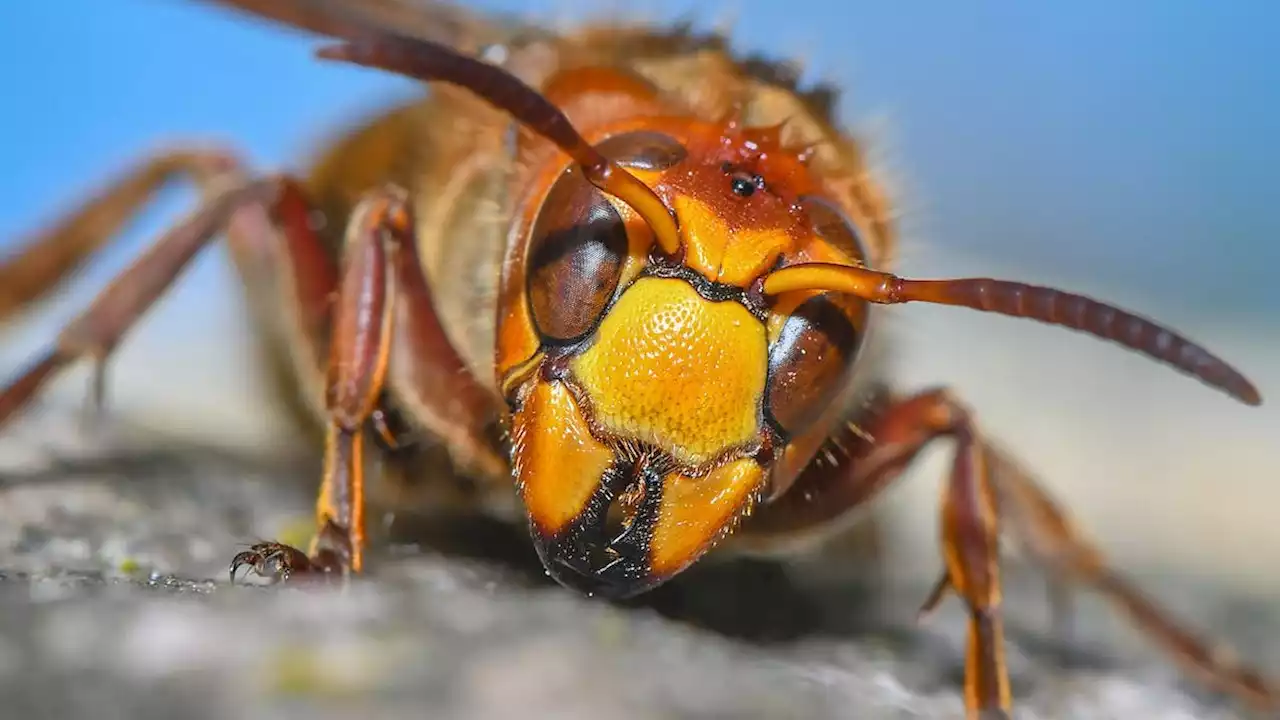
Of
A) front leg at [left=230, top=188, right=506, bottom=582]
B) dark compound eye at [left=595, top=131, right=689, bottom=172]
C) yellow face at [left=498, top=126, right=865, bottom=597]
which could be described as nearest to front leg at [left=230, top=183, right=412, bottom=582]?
front leg at [left=230, top=188, right=506, bottom=582]

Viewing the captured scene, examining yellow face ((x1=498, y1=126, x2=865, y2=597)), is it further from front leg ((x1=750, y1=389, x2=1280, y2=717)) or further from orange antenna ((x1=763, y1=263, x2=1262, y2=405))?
front leg ((x1=750, y1=389, x2=1280, y2=717))

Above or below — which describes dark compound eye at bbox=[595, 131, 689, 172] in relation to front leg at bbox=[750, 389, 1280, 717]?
above

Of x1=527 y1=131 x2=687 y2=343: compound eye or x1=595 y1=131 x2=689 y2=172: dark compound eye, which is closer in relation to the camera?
x1=527 y1=131 x2=687 y2=343: compound eye

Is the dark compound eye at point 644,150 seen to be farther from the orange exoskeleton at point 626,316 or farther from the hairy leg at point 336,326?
the hairy leg at point 336,326

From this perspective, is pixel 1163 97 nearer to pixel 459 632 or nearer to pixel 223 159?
pixel 223 159

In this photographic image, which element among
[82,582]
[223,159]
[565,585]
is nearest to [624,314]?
[565,585]

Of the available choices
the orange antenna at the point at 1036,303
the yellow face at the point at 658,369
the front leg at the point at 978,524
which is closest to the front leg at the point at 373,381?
the yellow face at the point at 658,369

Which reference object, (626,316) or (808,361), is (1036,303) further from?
(626,316)
